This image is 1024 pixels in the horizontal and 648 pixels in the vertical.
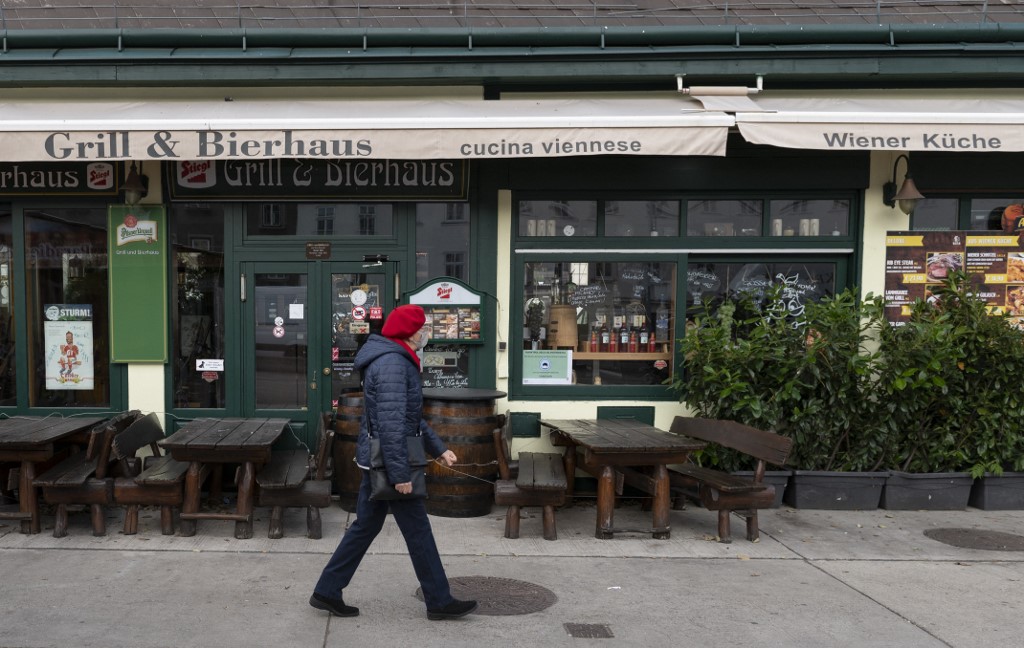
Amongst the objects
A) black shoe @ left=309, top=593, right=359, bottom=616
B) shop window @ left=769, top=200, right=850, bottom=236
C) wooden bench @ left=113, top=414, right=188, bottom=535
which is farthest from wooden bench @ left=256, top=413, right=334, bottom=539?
shop window @ left=769, top=200, right=850, bottom=236

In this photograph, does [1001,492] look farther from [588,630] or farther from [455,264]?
[455,264]

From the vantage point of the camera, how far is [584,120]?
6238 mm

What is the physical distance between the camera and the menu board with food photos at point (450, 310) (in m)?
7.12

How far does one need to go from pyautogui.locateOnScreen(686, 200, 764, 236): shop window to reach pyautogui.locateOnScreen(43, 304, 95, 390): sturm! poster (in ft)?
18.2

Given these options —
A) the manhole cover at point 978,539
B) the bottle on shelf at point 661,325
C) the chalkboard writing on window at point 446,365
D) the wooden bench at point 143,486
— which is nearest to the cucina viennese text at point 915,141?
the bottle on shelf at point 661,325

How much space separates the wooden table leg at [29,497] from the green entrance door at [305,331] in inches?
71.5

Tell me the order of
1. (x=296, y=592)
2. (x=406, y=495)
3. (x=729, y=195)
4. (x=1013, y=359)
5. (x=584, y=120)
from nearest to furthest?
(x=406, y=495)
(x=296, y=592)
(x=584, y=120)
(x=1013, y=359)
(x=729, y=195)

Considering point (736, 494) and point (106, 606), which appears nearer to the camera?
point (106, 606)

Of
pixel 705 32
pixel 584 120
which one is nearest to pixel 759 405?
pixel 584 120

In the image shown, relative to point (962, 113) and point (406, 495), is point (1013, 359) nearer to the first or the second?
point (962, 113)

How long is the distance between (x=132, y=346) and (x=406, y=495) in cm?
411

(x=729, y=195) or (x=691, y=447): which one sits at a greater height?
(x=729, y=195)

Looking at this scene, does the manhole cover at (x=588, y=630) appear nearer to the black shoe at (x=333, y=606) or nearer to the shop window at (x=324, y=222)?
the black shoe at (x=333, y=606)

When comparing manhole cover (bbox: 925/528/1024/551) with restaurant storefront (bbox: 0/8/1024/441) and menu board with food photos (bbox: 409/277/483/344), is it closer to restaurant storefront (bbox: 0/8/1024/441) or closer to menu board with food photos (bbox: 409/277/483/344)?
restaurant storefront (bbox: 0/8/1024/441)
